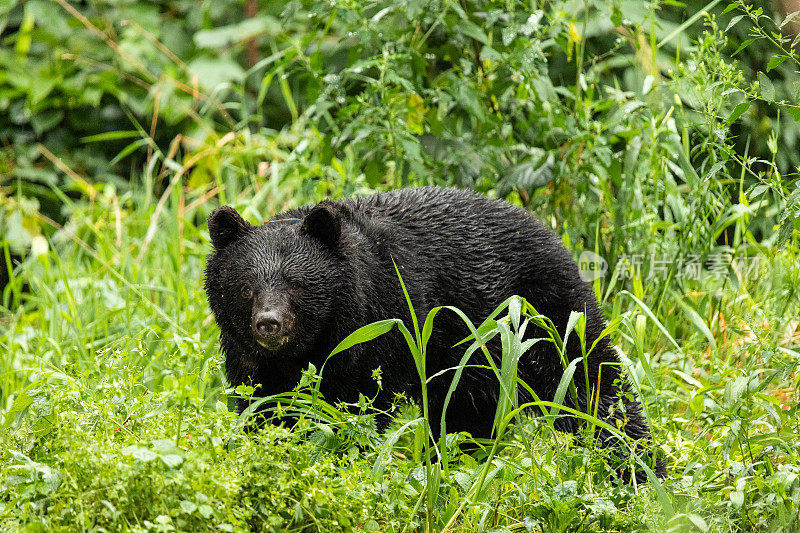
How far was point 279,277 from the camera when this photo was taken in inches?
126

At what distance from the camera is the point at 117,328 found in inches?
183

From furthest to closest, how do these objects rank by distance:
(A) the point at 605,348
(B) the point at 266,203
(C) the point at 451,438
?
(B) the point at 266,203 → (A) the point at 605,348 → (C) the point at 451,438

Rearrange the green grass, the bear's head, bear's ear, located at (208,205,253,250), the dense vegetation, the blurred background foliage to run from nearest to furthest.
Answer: the green grass → the dense vegetation → the bear's head → bear's ear, located at (208,205,253,250) → the blurred background foliage

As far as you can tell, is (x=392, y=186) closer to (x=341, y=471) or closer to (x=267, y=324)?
(x=267, y=324)

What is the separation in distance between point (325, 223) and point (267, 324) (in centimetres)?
46

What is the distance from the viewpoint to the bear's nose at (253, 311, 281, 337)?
3.03 meters

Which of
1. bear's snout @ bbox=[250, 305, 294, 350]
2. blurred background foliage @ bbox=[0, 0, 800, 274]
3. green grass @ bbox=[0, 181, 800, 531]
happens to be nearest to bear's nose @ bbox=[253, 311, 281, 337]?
Result: bear's snout @ bbox=[250, 305, 294, 350]

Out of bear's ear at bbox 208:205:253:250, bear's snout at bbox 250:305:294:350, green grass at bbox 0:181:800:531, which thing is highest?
bear's ear at bbox 208:205:253:250

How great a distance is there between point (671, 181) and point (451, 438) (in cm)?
245

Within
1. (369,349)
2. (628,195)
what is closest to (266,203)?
(628,195)

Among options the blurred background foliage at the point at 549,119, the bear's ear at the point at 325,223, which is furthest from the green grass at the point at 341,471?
the blurred background foliage at the point at 549,119

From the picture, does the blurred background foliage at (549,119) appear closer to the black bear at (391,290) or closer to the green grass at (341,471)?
the black bear at (391,290)

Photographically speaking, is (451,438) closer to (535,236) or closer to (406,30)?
(535,236)

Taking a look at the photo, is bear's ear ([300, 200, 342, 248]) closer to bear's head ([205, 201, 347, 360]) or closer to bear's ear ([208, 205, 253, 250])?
bear's head ([205, 201, 347, 360])
